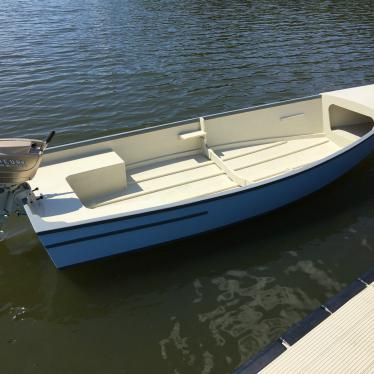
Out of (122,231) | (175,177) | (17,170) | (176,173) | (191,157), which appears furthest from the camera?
(191,157)

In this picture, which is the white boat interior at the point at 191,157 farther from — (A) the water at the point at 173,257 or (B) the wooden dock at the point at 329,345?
(B) the wooden dock at the point at 329,345

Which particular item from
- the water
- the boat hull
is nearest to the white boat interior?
the boat hull

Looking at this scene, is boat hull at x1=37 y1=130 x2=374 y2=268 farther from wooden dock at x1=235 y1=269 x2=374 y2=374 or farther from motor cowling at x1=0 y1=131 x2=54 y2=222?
wooden dock at x1=235 y1=269 x2=374 y2=374

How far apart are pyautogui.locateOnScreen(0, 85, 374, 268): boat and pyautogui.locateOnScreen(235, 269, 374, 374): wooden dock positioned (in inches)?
84.2

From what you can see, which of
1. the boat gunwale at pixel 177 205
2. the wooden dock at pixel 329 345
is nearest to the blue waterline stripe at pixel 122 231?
the boat gunwale at pixel 177 205

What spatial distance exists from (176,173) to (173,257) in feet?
5.17

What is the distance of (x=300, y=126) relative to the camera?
7.86 m

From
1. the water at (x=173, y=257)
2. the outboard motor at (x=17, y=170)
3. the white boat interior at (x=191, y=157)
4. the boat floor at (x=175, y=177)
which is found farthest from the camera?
the white boat interior at (x=191, y=157)

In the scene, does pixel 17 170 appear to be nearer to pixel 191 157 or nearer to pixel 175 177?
pixel 175 177

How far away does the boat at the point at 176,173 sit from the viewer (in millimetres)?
4859

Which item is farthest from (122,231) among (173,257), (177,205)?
(173,257)

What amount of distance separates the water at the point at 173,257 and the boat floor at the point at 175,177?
71 centimetres

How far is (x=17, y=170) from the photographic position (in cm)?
478

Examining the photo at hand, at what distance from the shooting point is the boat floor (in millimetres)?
5027
